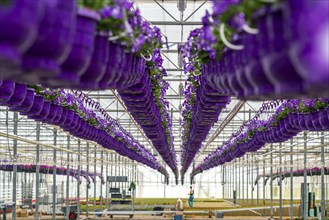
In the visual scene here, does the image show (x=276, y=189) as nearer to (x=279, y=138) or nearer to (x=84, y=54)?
(x=279, y=138)

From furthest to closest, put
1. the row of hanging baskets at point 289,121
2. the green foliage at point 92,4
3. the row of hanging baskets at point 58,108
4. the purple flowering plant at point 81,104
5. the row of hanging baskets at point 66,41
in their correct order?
the row of hanging baskets at point 289,121, the purple flowering plant at point 81,104, the row of hanging baskets at point 58,108, the green foliage at point 92,4, the row of hanging baskets at point 66,41

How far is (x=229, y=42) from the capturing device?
355cm

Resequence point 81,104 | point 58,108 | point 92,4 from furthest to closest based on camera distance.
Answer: point 81,104 < point 58,108 < point 92,4

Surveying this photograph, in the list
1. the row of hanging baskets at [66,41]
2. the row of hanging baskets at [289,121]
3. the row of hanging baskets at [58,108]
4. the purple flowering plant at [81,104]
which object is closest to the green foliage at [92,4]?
the row of hanging baskets at [66,41]

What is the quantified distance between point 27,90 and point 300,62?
4688mm

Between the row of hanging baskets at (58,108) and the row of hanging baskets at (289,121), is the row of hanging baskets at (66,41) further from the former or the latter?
the row of hanging baskets at (289,121)

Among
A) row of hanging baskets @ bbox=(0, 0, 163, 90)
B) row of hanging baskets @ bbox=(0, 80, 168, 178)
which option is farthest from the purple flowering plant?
row of hanging baskets @ bbox=(0, 0, 163, 90)

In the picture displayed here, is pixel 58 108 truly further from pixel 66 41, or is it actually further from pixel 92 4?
pixel 66 41

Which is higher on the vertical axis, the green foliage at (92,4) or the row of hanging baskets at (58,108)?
the green foliage at (92,4)

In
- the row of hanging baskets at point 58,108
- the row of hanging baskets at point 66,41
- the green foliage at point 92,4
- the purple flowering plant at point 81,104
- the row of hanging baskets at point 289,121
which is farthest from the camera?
the row of hanging baskets at point 289,121

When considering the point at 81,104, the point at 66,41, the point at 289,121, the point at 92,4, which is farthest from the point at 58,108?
the point at 66,41

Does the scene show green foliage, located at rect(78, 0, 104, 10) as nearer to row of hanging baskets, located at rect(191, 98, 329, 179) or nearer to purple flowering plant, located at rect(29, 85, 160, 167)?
purple flowering plant, located at rect(29, 85, 160, 167)

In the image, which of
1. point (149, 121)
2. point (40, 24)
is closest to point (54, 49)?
point (40, 24)

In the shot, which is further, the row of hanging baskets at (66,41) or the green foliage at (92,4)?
the green foliage at (92,4)
